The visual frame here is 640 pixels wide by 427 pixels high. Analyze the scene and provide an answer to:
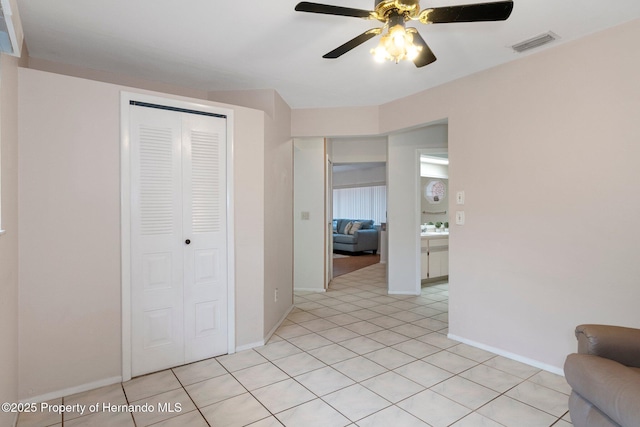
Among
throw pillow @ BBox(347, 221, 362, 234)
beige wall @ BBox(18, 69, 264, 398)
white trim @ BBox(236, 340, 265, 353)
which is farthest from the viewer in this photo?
throw pillow @ BBox(347, 221, 362, 234)

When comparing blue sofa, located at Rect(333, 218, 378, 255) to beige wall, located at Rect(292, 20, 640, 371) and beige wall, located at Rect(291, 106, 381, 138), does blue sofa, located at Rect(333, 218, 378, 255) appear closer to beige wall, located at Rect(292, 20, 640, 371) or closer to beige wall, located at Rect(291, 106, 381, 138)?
beige wall, located at Rect(291, 106, 381, 138)

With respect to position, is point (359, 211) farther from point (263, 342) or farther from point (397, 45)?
point (397, 45)

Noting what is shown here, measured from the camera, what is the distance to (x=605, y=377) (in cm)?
145

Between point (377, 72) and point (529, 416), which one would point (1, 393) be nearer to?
point (529, 416)

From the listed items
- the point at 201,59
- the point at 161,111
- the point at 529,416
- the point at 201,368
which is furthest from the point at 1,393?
the point at 529,416

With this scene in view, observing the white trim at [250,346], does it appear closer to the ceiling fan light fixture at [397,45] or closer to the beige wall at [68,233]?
the beige wall at [68,233]

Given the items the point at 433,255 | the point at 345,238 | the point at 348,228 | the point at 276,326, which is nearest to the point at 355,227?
the point at 348,228

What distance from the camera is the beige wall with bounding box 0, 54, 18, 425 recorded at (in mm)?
1634

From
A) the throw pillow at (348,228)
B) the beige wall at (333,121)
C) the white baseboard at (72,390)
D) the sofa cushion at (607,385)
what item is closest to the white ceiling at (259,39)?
the beige wall at (333,121)

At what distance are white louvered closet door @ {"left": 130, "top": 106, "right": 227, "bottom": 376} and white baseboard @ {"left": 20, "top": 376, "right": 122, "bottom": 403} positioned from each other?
0.14 m

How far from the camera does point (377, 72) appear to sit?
9.80 ft

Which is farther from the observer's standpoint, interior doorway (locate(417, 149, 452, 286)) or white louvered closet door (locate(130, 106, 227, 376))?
interior doorway (locate(417, 149, 452, 286))

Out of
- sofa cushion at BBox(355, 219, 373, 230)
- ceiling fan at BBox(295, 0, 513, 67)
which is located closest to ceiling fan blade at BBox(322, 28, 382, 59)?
ceiling fan at BBox(295, 0, 513, 67)

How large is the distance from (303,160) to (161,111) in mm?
2696
